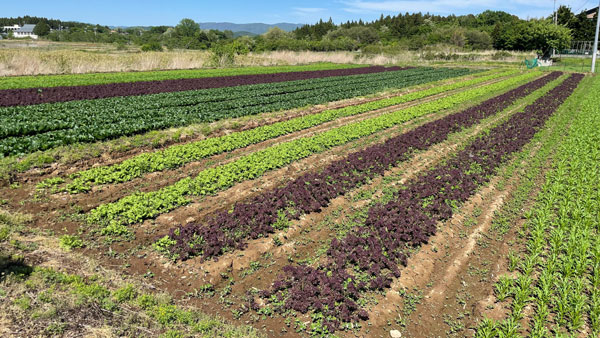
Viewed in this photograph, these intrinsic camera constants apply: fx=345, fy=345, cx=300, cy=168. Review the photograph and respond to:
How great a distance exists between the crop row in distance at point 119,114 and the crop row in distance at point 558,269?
13489mm

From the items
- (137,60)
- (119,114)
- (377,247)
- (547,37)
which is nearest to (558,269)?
(377,247)

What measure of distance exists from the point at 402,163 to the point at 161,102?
14442 millimetres

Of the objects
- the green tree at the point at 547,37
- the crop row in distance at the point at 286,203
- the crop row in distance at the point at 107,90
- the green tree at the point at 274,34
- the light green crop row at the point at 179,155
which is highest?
the green tree at the point at 274,34

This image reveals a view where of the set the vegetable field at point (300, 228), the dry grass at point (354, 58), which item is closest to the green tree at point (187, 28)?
the dry grass at point (354, 58)

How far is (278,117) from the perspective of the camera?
1828cm

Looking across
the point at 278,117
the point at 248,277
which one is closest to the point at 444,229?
the point at 248,277

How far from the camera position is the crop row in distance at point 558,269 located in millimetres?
5099

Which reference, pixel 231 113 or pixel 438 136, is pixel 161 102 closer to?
pixel 231 113

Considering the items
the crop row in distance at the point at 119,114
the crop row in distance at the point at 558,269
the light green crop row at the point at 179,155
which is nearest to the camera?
the crop row in distance at the point at 558,269

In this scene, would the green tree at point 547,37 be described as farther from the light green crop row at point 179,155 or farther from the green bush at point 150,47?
the green bush at point 150,47

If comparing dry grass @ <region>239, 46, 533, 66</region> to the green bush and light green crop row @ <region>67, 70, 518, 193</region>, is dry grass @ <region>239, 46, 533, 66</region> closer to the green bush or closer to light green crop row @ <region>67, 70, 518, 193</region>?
the green bush

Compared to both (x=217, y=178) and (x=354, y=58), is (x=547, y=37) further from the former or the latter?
(x=217, y=178)

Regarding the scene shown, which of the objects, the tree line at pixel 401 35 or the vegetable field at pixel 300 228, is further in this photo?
the tree line at pixel 401 35

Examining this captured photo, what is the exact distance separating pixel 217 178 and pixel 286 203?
2469 mm
